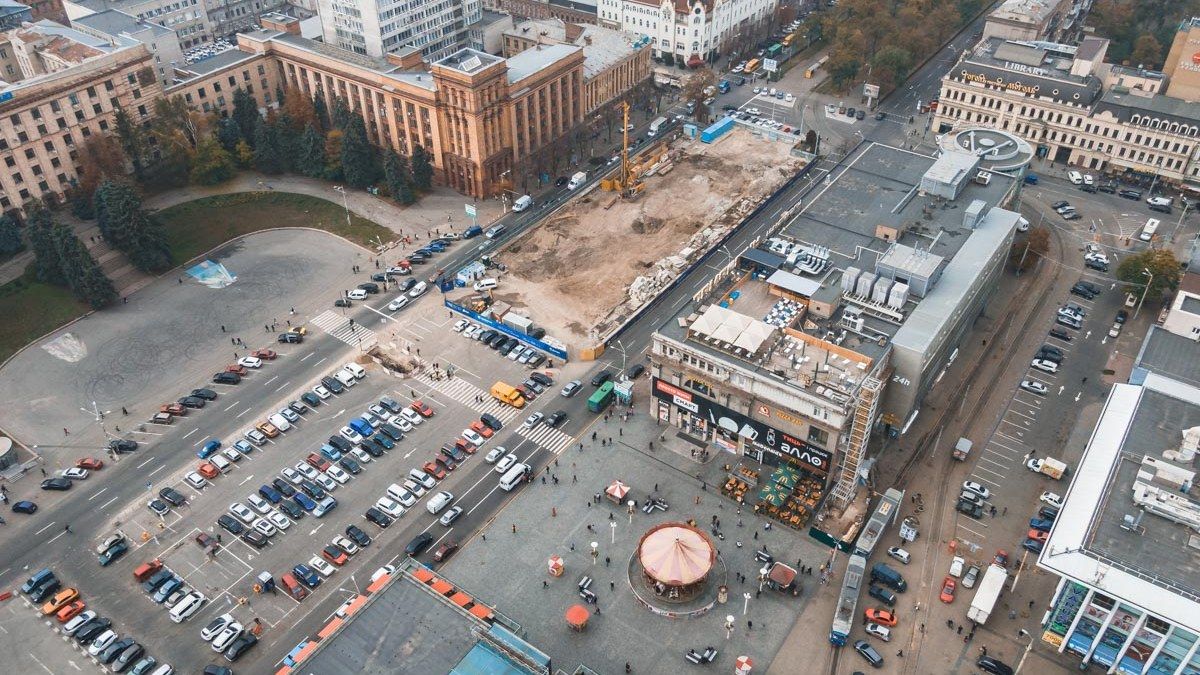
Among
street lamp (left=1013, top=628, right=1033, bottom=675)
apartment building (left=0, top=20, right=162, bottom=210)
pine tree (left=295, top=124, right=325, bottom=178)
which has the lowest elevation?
street lamp (left=1013, top=628, right=1033, bottom=675)

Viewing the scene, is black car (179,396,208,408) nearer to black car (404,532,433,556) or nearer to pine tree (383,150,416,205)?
black car (404,532,433,556)

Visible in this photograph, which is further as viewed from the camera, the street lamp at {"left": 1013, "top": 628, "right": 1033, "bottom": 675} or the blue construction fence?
the blue construction fence

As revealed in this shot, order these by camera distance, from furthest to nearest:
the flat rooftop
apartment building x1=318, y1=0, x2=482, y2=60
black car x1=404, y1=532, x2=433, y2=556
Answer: apartment building x1=318, y1=0, x2=482, y2=60 < black car x1=404, y1=532, x2=433, y2=556 < the flat rooftop

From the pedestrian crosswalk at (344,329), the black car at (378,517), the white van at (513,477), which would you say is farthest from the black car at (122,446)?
the white van at (513,477)

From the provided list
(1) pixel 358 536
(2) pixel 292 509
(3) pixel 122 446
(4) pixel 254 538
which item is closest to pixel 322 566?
(1) pixel 358 536

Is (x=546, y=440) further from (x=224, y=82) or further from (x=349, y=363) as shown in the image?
(x=224, y=82)

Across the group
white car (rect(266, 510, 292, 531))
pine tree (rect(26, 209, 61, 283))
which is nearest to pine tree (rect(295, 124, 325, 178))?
pine tree (rect(26, 209, 61, 283))

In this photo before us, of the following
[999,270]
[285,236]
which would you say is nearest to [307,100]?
[285,236]

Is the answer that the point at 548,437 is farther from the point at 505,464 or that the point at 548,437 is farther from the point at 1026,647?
the point at 1026,647
